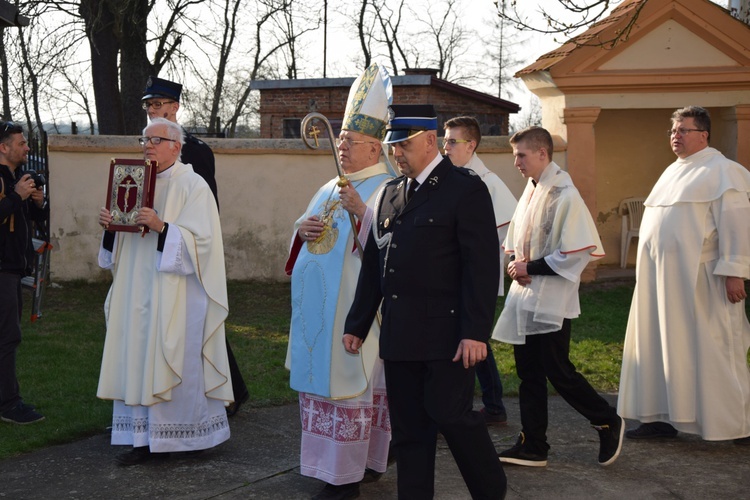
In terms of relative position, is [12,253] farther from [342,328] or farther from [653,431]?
[653,431]

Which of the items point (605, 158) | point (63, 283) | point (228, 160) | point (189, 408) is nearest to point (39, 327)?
point (63, 283)

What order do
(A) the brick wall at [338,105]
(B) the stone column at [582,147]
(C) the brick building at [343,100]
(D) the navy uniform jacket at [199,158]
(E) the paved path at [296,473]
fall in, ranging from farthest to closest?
1. (A) the brick wall at [338,105]
2. (C) the brick building at [343,100]
3. (B) the stone column at [582,147]
4. (D) the navy uniform jacket at [199,158]
5. (E) the paved path at [296,473]

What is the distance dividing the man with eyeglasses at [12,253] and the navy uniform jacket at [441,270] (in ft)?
10.3

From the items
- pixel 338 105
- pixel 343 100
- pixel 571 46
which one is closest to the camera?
pixel 571 46

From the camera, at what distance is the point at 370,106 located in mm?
5469

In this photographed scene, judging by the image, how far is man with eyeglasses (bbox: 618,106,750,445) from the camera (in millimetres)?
6199

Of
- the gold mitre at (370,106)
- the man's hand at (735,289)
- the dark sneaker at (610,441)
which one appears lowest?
the dark sneaker at (610,441)

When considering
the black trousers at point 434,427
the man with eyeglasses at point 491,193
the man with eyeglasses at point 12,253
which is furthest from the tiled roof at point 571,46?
the black trousers at point 434,427

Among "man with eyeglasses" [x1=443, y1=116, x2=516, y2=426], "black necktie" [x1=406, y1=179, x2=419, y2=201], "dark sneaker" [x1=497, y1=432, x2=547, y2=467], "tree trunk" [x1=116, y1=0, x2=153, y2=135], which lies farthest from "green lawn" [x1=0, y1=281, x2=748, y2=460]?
"tree trunk" [x1=116, y1=0, x2=153, y2=135]

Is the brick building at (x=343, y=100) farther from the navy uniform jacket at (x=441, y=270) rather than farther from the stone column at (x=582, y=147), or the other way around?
the navy uniform jacket at (x=441, y=270)

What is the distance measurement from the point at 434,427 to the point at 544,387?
1399 millimetres

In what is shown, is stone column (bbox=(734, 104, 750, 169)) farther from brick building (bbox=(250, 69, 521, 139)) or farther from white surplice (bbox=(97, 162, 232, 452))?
brick building (bbox=(250, 69, 521, 139))

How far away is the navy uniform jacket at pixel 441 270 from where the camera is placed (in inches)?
176

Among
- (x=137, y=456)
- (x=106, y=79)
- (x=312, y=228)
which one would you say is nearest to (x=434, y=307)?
(x=312, y=228)
